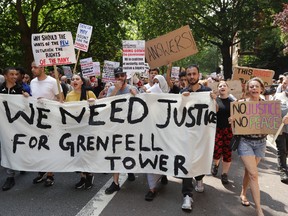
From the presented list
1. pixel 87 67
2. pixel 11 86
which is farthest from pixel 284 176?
pixel 87 67

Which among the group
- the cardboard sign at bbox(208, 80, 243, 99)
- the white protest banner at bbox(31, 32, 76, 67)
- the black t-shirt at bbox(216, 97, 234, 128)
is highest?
the white protest banner at bbox(31, 32, 76, 67)

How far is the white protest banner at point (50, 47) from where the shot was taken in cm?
528

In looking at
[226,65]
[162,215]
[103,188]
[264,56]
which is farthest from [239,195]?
[264,56]

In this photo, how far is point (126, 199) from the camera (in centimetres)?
457

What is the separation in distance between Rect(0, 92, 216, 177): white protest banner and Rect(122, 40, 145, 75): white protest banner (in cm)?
88

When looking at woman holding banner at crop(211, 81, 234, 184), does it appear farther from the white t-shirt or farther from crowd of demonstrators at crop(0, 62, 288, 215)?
the white t-shirt

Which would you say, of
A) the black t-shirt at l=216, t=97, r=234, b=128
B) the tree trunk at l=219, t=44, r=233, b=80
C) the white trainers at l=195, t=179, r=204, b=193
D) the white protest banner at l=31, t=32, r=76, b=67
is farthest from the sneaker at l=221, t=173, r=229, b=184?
the tree trunk at l=219, t=44, r=233, b=80

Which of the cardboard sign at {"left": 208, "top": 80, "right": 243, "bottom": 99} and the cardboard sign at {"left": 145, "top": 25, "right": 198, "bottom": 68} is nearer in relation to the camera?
the cardboard sign at {"left": 145, "top": 25, "right": 198, "bottom": 68}

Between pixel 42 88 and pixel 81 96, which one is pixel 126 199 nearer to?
pixel 81 96

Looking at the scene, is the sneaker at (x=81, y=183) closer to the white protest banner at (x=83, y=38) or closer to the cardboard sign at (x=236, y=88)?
the cardboard sign at (x=236, y=88)

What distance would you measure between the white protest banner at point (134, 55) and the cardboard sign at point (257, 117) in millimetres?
1833

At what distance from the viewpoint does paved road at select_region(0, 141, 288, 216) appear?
4.18m

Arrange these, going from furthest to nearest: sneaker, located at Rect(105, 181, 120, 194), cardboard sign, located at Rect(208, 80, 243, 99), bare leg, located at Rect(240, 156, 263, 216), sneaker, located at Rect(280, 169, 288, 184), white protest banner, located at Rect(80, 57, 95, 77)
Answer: white protest banner, located at Rect(80, 57, 95, 77) < cardboard sign, located at Rect(208, 80, 243, 99) < sneaker, located at Rect(280, 169, 288, 184) < sneaker, located at Rect(105, 181, 120, 194) < bare leg, located at Rect(240, 156, 263, 216)

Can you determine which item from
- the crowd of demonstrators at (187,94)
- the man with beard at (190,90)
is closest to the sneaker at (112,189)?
the crowd of demonstrators at (187,94)
